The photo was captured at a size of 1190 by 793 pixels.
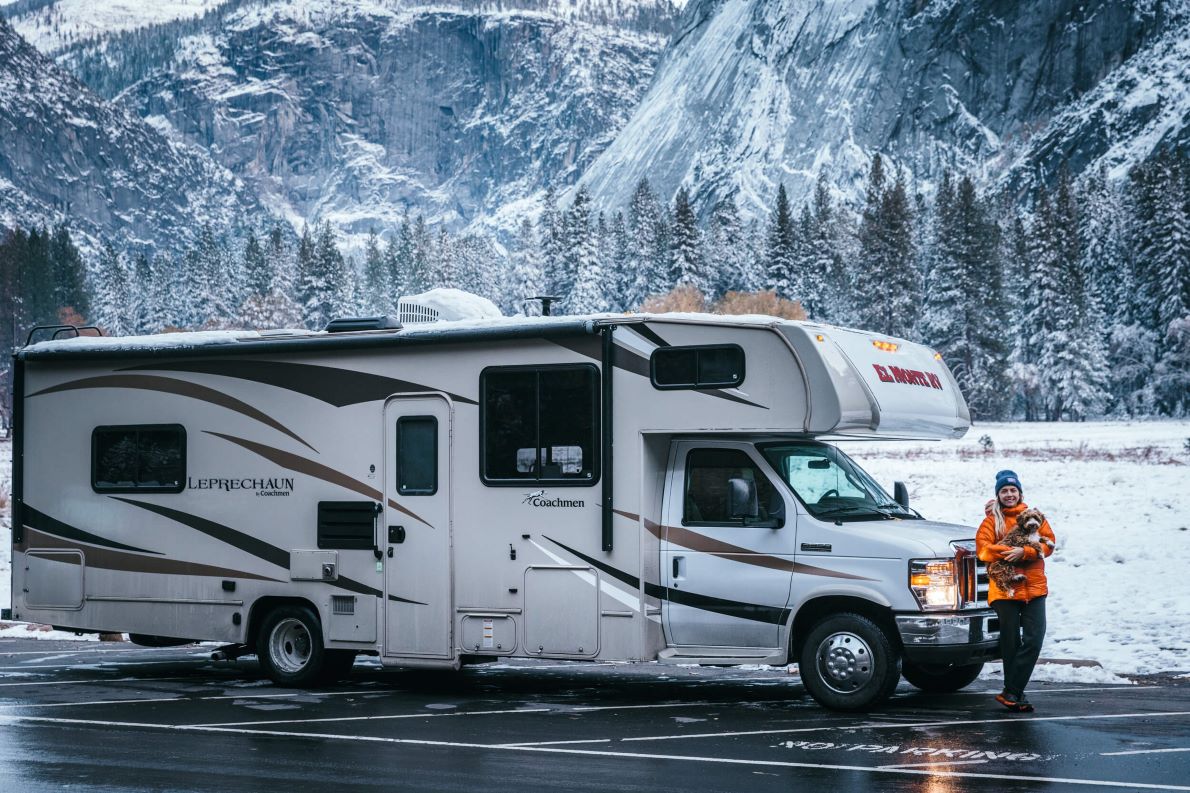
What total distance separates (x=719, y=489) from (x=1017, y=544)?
7.83 ft

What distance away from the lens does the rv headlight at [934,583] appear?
448 inches

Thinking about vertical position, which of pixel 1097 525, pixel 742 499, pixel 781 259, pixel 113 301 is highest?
pixel 113 301

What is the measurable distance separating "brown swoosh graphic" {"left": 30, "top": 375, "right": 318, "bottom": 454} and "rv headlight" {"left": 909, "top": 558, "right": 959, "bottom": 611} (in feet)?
18.3

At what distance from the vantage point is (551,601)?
41.1 ft

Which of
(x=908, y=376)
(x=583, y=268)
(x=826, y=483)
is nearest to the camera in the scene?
(x=826, y=483)

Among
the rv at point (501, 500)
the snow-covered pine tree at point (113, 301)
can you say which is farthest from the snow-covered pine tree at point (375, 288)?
the rv at point (501, 500)

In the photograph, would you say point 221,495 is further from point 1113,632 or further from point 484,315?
point 1113,632

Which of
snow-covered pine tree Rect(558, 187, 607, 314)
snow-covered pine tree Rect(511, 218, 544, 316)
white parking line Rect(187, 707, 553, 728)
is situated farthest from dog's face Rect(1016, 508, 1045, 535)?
snow-covered pine tree Rect(511, 218, 544, 316)

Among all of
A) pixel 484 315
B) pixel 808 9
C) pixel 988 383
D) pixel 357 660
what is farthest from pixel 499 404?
pixel 808 9

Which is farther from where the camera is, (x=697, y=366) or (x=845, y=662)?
(x=697, y=366)

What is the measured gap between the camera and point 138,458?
14.6m

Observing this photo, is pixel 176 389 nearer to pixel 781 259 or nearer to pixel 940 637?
pixel 940 637

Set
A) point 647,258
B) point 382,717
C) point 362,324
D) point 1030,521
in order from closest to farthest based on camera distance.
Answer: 1. point 1030,521
2. point 382,717
3. point 362,324
4. point 647,258

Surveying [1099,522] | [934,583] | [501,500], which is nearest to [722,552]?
[934,583]
